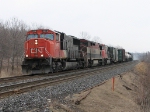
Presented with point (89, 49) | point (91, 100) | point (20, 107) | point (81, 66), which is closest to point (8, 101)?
point (20, 107)

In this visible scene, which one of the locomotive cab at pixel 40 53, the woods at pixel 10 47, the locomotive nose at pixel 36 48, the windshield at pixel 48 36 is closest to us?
the locomotive cab at pixel 40 53

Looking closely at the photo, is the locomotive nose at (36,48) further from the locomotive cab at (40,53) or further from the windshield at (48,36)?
the windshield at (48,36)

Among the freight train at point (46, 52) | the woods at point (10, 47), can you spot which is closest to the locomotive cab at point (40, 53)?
the freight train at point (46, 52)

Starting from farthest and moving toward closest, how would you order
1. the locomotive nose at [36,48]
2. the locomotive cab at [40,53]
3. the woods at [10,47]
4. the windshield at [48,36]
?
the woods at [10,47], the windshield at [48,36], the locomotive nose at [36,48], the locomotive cab at [40,53]

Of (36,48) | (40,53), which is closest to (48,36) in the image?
(36,48)

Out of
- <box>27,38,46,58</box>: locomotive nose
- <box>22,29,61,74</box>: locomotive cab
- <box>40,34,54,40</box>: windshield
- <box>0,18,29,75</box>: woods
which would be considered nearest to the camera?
<box>22,29,61,74</box>: locomotive cab

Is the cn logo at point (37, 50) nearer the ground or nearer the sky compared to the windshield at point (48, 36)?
nearer the ground

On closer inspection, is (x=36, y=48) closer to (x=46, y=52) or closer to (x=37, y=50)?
(x=37, y=50)

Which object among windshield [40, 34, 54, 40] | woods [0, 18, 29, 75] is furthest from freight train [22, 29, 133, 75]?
woods [0, 18, 29, 75]

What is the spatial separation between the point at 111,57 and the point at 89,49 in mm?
16742

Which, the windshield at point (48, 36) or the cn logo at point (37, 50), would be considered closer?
the cn logo at point (37, 50)

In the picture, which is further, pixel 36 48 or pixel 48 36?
pixel 48 36

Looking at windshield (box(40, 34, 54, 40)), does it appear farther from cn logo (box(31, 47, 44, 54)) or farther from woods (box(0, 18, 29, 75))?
woods (box(0, 18, 29, 75))

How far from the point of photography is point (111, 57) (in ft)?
153
